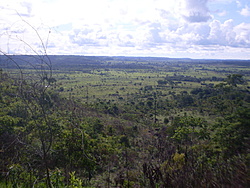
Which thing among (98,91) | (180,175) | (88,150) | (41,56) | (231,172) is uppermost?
(41,56)

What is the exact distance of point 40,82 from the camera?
3.27 m

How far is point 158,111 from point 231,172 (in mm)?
38330

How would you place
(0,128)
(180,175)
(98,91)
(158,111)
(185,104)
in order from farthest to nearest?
(98,91) < (185,104) < (158,111) < (0,128) < (180,175)

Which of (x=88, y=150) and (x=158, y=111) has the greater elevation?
(x=88, y=150)

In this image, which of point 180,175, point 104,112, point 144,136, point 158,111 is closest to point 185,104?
point 158,111

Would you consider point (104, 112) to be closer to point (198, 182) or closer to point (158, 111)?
point (158, 111)

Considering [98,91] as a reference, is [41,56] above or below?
above

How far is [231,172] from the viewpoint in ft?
8.73

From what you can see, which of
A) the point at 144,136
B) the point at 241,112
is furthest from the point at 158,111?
the point at 241,112

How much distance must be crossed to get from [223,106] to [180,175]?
3789 cm

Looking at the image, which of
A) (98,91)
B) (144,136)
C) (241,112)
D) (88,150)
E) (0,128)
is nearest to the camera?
(88,150)

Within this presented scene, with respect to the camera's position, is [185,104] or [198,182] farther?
[185,104]

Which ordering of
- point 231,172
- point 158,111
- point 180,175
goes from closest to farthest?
point 231,172, point 180,175, point 158,111

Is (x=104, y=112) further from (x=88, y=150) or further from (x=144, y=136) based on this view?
(x=88, y=150)
